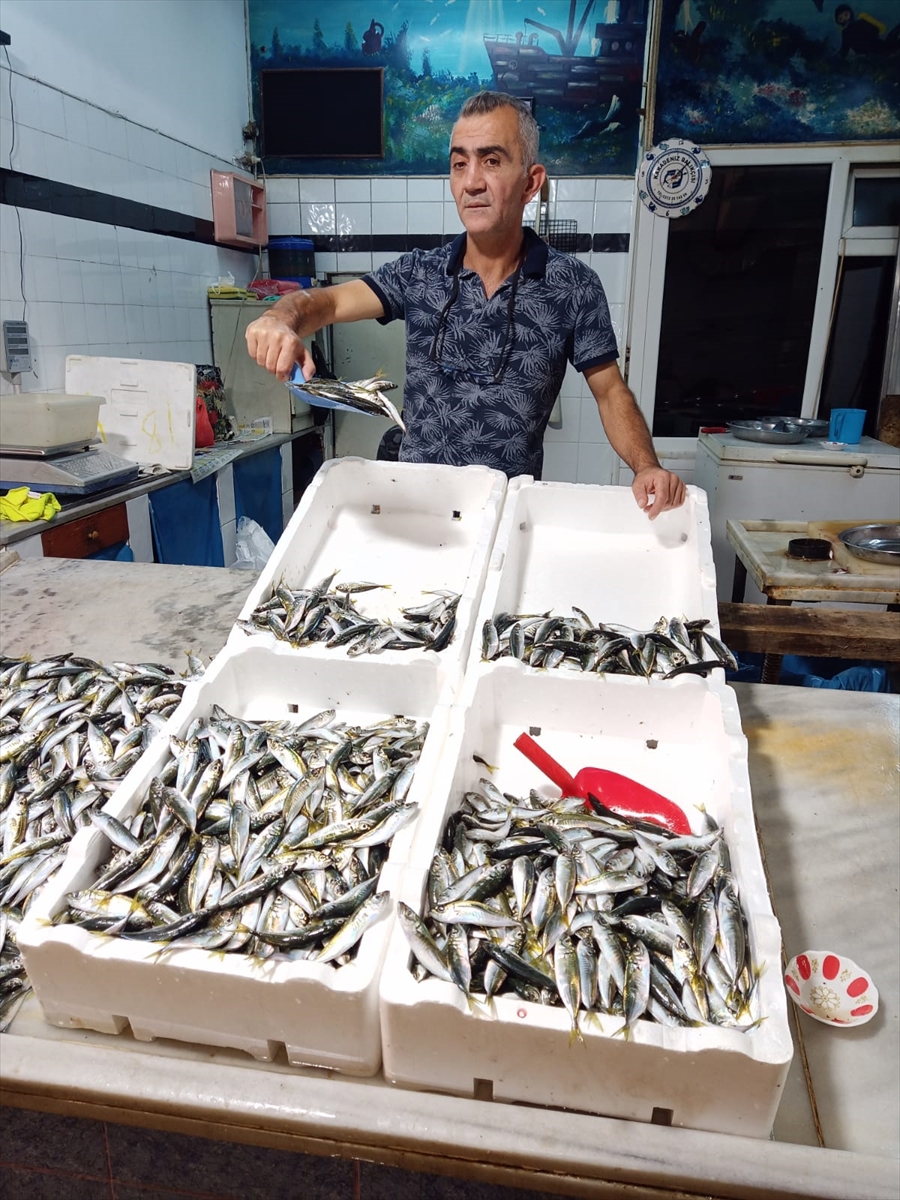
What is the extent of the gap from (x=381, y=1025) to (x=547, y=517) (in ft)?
5.17

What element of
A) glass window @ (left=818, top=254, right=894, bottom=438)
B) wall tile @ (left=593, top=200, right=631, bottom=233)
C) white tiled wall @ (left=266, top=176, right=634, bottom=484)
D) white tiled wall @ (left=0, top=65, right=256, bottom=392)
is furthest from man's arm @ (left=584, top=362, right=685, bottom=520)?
glass window @ (left=818, top=254, right=894, bottom=438)

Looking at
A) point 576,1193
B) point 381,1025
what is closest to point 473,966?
point 381,1025

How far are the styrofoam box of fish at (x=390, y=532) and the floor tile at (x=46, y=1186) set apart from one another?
1.16m

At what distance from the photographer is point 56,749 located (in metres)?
1.54

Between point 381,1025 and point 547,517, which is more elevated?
point 547,517

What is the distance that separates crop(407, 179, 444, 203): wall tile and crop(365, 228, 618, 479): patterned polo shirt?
Answer: 4463 millimetres

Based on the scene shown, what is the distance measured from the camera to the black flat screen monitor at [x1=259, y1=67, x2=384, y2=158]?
254 inches

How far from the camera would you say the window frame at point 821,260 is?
615 centimetres

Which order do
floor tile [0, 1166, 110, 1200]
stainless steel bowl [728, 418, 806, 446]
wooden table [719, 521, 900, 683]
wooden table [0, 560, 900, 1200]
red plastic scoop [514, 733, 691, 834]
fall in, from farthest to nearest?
stainless steel bowl [728, 418, 806, 446]
wooden table [719, 521, 900, 683]
red plastic scoop [514, 733, 691, 834]
floor tile [0, 1166, 110, 1200]
wooden table [0, 560, 900, 1200]

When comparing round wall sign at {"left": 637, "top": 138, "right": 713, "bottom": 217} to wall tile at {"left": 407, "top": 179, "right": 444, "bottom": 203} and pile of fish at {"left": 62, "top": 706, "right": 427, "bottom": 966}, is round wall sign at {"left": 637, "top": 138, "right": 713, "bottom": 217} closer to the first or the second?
wall tile at {"left": 407, "top": 179, "right": 444, "bottom": 203}

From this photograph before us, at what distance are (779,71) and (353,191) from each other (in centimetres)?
351

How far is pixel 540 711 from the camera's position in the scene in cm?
165

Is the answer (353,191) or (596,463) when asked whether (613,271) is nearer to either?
(596,463)

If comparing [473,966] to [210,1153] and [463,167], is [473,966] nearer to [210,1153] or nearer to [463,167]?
[210,1153]
